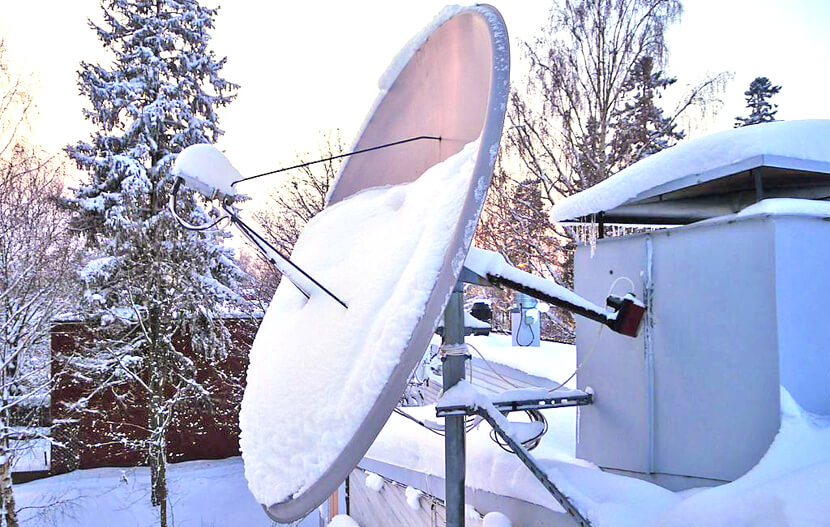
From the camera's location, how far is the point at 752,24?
690 cm

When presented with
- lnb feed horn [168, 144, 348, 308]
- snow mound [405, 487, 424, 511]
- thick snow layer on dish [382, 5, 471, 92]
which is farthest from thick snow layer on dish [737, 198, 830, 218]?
snow mound [405, 487, 424, 511]

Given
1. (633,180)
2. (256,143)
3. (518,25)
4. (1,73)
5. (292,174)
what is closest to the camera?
(633,180)

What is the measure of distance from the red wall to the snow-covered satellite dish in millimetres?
10938

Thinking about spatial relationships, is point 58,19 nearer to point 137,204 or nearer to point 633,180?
point 137,204

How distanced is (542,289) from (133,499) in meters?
12.2

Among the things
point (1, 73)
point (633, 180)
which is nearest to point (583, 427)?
point (633, 180)

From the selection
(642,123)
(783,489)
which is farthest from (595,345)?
(642,123)

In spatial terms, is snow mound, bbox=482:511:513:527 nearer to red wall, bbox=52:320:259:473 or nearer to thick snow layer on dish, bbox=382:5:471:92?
thick snow layer on dish, bbox=382:5:471:92

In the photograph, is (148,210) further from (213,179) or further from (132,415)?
(213,179)

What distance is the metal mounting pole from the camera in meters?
2.32

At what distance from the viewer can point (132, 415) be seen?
1297 centimetres

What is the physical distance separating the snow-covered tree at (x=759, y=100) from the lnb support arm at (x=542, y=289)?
18.8 metres

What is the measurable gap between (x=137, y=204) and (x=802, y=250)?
1222cm

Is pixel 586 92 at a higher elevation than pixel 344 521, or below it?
higher
